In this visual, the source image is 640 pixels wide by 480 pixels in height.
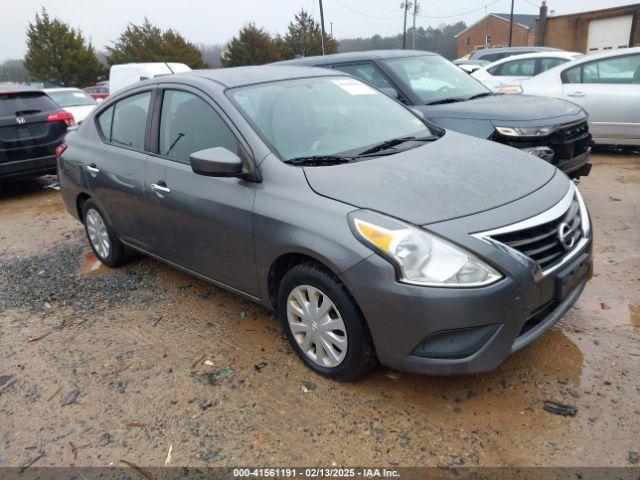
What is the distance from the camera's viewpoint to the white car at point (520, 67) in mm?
9719

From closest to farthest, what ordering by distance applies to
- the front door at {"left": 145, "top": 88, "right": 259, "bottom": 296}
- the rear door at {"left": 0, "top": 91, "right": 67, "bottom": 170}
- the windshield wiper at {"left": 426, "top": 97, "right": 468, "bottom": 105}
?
the front door at {"left": 145, "top": 88, "right": 259, "bottom": 296} < the windshield wiper at {"left": 426, "top": 97, "right": 468, "bottom": 105} < the rear door at {"left": 0, "top": 91, "right": 67, "bottom": 170}

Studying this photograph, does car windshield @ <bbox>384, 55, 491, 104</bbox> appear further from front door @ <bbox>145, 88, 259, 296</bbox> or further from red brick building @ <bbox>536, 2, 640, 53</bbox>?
red brick building @ <bbox>536, 2, 640, 53</bbox>

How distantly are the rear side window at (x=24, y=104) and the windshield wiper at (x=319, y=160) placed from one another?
622cm

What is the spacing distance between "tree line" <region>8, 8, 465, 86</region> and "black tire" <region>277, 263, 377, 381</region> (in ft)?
113

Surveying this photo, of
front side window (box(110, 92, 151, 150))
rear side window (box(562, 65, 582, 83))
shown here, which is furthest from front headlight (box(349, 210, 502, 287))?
rear side window (box(562, 65, 582, 83))

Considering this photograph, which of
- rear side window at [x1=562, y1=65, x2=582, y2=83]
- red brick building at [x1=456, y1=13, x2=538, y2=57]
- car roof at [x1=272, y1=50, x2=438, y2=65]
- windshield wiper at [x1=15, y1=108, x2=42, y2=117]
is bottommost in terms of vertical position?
windshield wiper at [x1=15, y1=108, x2=42, y2=117]

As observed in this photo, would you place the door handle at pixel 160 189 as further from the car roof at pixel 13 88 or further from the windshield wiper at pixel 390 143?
the car roof at pixel 13 88

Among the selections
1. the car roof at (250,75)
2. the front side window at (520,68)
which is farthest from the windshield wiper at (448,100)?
the front side window at (520,68)

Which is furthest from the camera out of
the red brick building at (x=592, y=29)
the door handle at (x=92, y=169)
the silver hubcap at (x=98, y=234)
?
the red brick building at (x=592, y=29)

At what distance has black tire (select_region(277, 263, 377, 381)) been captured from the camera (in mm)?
2557

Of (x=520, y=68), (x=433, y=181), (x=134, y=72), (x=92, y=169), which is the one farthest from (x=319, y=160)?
(x=134, y=72)

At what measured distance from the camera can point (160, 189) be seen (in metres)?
3.58

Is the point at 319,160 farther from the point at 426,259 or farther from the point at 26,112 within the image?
the point at 26,112

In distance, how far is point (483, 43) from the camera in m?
64.0
